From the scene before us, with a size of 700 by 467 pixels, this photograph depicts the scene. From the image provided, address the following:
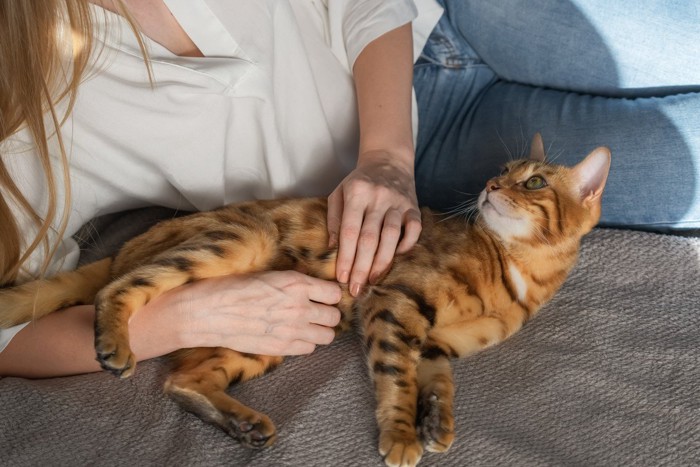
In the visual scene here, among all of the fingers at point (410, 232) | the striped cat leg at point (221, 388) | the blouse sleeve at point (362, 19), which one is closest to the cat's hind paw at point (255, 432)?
the striped cat leg at point (221, 388)

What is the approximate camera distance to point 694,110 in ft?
5.20

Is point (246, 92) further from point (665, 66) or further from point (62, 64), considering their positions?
point (665, 66)

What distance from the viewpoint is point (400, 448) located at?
41.6 inches

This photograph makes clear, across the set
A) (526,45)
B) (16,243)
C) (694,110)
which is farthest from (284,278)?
(694,110)

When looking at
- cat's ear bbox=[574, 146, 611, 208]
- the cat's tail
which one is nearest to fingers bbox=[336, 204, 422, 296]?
cat's ear bbox=[574, 146, 611, 208]

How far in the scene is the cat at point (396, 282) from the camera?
115cm

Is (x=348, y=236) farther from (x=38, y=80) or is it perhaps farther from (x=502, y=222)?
(x=38, y=80)

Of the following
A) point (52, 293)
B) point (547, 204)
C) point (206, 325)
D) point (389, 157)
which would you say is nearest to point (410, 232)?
point (389, 157)

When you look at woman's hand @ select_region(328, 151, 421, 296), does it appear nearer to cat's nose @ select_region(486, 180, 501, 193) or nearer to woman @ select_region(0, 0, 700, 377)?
woman @ select_region(0, 0, 700, 377)

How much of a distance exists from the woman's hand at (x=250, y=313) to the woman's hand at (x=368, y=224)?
81 mm

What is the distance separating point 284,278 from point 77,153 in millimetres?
483

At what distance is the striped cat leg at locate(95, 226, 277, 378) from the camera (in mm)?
1132

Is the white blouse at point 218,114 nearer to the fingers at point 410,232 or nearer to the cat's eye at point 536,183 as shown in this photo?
the fingers at point 410,232

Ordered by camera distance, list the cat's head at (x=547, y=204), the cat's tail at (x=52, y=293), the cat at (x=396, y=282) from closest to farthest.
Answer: the cat at (x=396, y=282), the cat's tail at (x=52, y=293), the cat's head at (x=547, y=204)
